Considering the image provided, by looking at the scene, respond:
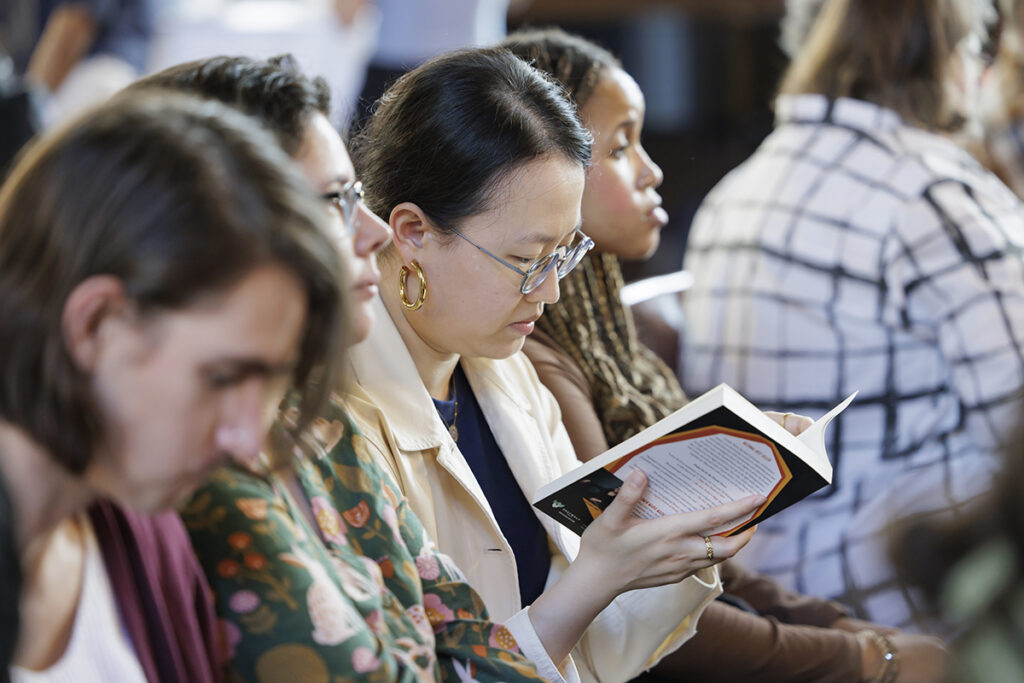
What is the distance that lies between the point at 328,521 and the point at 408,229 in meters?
0.46

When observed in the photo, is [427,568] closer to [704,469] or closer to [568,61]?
[704,469]

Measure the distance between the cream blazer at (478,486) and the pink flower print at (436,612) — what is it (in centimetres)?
17

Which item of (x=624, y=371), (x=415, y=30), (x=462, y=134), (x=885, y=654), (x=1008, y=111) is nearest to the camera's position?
(x=462, y=134)

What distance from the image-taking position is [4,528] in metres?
0.83

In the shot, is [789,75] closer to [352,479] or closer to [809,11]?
[809,11]

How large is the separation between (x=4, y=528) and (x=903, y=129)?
6.07 feet

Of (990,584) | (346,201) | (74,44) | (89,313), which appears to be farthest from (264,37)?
(990,584)

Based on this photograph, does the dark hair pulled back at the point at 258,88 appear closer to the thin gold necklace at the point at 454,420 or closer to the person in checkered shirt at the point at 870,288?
the thin gold necklace at the point at 454,420

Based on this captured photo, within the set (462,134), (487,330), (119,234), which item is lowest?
(487,330)

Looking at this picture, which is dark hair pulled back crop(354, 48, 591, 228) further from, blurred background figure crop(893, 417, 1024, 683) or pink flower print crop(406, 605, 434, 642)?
blurred background figure crop(893, 417, 1024, 683)

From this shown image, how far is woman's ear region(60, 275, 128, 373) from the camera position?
808mm

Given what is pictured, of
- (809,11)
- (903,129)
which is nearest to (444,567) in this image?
(903,129)

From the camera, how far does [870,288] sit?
2102mm

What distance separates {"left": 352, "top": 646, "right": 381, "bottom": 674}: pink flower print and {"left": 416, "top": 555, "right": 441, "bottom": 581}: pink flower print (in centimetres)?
19
